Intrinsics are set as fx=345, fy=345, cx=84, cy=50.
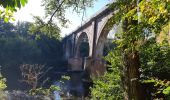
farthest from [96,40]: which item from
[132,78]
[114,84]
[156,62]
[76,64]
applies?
[132,78]

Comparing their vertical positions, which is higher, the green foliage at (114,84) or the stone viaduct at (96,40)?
the stone viaduct at (96,40)

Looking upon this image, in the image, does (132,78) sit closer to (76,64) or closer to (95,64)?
(95,64)

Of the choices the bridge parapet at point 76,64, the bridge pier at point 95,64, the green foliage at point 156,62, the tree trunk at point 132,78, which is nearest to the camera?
the tree trunk at point 132,78

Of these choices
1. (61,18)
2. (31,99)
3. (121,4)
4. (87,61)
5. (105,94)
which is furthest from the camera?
(87,61)

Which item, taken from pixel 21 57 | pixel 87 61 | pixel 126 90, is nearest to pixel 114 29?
pixel 126 90

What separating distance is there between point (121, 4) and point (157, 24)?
904 mm

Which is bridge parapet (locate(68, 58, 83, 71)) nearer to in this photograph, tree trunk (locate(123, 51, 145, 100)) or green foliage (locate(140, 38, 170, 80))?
green foliage (locate(140, 38, 170, 80))

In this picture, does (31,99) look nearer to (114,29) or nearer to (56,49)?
(114,29)

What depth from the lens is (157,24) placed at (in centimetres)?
377

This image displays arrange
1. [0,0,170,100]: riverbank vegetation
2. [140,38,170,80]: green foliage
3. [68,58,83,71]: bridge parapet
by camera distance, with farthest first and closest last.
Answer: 1. [68,58,83,71]: bridge parapet
2. [140,38,170,80]: green foliage
3. [0,0,170,100]: riverbank vegetation

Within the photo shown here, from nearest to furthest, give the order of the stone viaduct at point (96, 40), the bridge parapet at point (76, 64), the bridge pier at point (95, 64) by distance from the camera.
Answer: the stone viaduct at point (96, 40) → the bridge pier at point (95, 64) → the bridge parapet at point (76, 64)

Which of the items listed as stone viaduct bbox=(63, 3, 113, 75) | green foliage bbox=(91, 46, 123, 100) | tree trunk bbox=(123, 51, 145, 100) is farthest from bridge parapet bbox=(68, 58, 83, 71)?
tree trunk bbox=(123, 51, 145, 100)

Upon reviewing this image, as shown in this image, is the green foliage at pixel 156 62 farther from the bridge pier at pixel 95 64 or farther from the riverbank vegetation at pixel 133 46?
the bridge pier at pixel 95 64

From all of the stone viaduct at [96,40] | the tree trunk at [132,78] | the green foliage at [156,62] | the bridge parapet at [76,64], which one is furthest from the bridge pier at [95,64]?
the tree trunk at [132,78]
